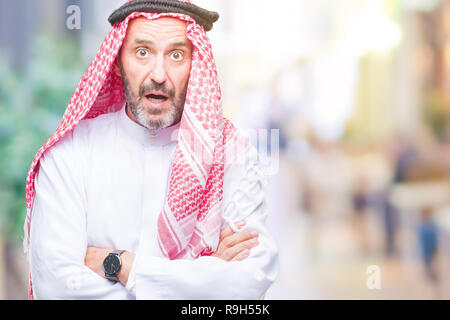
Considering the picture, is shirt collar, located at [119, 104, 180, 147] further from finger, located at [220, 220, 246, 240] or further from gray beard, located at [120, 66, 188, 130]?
finger, located at [220, 220, 246, 240]

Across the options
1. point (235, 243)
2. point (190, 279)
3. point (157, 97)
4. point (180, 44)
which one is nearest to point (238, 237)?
point (235, 243)

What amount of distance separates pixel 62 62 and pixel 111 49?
2.29m

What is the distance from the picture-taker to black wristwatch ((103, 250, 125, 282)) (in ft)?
5.57

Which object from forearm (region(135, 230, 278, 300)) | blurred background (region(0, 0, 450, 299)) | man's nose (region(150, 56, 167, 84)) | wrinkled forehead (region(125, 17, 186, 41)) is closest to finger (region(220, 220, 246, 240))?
forearm (region(135, 230, 278, 300))

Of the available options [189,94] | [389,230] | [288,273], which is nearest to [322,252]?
[389,230]

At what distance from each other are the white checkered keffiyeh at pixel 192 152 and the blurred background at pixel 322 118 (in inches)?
9.1

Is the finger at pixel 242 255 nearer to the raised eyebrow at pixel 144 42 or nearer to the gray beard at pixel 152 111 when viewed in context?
the gray beard at pixel 152 111

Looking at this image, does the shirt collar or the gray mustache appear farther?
the shirt collar

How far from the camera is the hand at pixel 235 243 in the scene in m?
1.77

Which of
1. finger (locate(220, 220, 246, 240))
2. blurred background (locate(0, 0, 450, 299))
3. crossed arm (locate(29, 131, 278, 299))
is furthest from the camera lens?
blurred background (locate(0, 0, 450, 299))

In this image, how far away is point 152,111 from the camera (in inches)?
68.9

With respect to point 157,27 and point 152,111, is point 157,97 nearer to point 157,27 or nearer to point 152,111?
point 152,111

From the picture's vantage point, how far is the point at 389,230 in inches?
282

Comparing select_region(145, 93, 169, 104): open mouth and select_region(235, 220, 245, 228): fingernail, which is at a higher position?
select_region(145, 93, 169, 104): open mouth
